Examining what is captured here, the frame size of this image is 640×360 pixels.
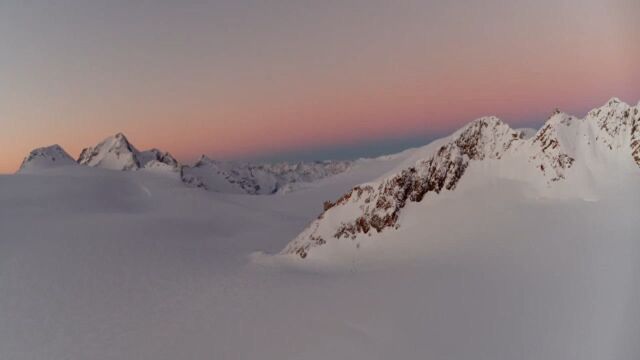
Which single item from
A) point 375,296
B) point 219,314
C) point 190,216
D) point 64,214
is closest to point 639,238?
point 375,296

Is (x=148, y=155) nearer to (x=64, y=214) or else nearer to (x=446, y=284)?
(x=64, y=214)

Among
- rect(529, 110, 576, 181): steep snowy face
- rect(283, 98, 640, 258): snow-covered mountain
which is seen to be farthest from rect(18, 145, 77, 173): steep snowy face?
rect(529, 110, 576, 181): steep snowy face

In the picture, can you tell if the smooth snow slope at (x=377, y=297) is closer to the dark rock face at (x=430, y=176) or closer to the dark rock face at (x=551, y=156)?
the dark rock face at (x=430, y=176)

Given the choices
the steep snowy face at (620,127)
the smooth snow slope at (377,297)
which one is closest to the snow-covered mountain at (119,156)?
the smooth snow slope at (377,297)

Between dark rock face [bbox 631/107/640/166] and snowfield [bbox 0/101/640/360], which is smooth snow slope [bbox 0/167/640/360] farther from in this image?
dark rock face [bbox 631/107/640/166]

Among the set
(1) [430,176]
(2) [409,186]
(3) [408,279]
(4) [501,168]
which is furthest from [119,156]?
(3) [408,279]

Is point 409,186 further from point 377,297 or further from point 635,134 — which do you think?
point 635,134
